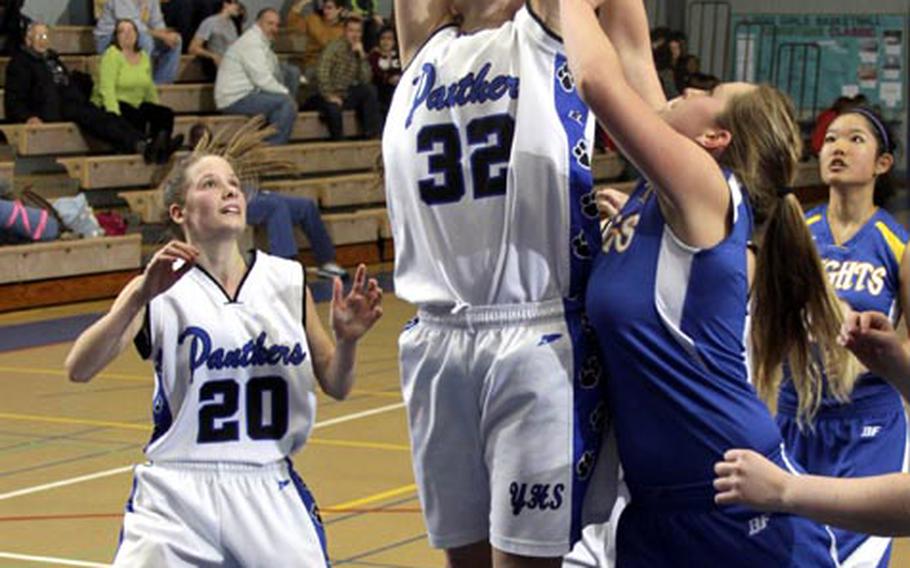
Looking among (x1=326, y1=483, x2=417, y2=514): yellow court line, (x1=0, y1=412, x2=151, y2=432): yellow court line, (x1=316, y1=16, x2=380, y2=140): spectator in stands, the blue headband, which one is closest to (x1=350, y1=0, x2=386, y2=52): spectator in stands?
(x1=316, y1=16, x2=380, y2=140): spectator in stands

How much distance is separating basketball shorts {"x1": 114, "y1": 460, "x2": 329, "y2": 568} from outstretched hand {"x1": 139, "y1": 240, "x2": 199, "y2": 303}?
49 cm

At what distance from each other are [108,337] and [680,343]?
1.63 metres

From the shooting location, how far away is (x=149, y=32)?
16.6m

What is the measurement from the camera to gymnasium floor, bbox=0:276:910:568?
272 inches

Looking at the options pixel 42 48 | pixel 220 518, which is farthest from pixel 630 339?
pixel 42 48

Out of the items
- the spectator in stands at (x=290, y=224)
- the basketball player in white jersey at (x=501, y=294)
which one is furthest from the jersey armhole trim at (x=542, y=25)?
the spectator in stands at (x=290, y=224)

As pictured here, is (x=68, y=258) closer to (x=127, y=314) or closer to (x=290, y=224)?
(x=290, y=224)

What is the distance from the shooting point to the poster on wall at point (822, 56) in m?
25.1

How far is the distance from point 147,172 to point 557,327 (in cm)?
1217

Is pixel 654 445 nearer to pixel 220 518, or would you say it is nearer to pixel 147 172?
pixel 220 518

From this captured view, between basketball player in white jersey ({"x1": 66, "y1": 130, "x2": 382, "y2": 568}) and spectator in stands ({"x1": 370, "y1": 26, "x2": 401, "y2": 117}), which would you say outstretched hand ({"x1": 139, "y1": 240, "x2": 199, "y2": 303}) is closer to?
basketball player in white jersey ({"x1": 66, "y1": 130, "x2": 382, "y2": 568})

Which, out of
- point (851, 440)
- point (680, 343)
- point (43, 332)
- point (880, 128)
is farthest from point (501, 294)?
point (43, 332)

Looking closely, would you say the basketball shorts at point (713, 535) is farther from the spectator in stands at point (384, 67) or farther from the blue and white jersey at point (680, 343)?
the spectator in stands at point (384, 67)

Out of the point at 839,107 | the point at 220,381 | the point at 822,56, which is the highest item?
the point at 839,107
